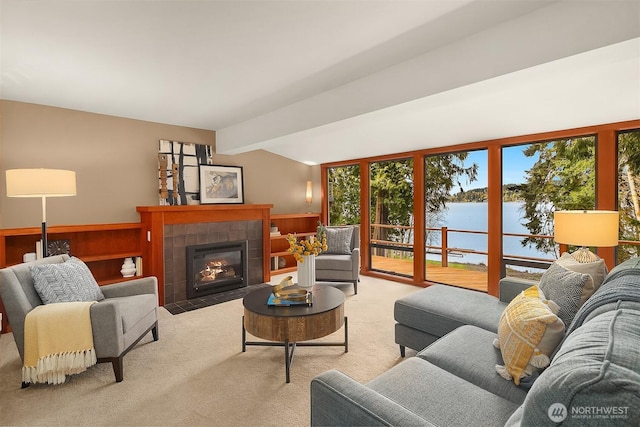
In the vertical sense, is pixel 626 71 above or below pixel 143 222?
above

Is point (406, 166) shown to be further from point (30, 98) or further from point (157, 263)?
point (30, 98)

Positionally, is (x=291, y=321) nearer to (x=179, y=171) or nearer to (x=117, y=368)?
(x=117, y=368)

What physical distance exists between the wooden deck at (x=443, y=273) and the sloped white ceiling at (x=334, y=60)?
2.31 m

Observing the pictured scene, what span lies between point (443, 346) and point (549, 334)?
1.84 ft

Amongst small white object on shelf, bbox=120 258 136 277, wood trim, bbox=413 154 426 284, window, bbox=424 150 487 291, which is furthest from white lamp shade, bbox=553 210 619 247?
small white object on shelf, bbox=120 258 136 277

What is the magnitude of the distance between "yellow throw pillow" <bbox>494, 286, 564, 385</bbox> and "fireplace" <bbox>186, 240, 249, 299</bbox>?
12.4 feet

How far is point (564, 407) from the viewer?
0.73m

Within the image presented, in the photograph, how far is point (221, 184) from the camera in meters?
4.94

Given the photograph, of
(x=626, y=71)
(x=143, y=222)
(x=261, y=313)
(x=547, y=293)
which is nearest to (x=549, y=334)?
(x=547, y=293)

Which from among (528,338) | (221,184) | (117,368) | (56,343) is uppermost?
(221,184)

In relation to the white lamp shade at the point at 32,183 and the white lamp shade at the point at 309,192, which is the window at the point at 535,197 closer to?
the white lamp shade at the point at 309,192

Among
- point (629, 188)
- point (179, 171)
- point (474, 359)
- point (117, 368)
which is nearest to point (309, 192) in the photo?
point (179, 171)

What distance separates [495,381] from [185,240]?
385 centimetres

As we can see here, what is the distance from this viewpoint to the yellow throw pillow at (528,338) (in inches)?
55.6
